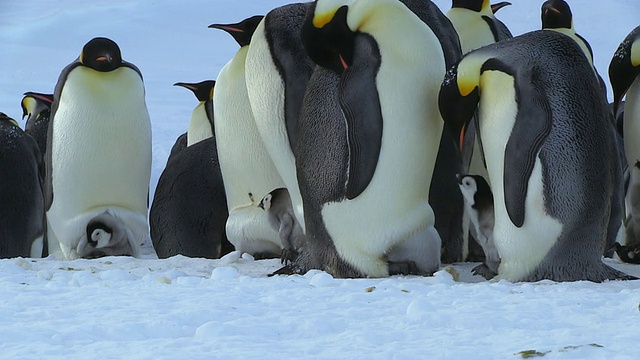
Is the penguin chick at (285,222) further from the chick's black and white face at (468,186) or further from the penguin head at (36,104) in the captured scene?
the penguin head at (36,104)

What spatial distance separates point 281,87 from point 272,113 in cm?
10

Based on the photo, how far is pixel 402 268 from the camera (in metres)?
3.54

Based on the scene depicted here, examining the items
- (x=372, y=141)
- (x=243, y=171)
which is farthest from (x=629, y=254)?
(x=243, y=171)

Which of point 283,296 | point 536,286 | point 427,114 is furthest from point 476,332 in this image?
point 427,114

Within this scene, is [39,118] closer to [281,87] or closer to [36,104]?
[36,104]

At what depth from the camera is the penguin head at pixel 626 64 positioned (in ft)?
13.7

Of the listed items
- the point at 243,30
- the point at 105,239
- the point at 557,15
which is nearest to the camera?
the point at 105,239

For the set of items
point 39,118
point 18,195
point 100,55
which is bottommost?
point 18,195

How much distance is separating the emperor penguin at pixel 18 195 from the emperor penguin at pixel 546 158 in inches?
104

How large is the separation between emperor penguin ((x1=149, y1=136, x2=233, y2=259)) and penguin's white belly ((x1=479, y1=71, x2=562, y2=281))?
1989 millimetres

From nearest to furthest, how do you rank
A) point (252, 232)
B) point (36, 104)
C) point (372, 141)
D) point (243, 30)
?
1. point (372, 141)
2. point (252, 232)
3. point (243, 30)
4. point (36, 104)

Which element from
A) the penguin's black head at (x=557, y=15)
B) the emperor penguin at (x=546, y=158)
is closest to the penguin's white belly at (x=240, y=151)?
the emperor penguin at (x=546, y=158)

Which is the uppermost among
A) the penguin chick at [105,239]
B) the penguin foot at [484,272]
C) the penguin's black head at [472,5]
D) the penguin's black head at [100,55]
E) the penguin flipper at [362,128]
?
the penguin's black head at [472,5]

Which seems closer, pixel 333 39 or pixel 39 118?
pixel 333 39
